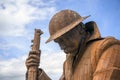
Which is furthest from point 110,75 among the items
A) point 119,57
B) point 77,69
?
point 77,69

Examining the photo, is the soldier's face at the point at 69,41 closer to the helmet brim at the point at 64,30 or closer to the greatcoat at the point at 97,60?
the helmet brim at the point at 64,30

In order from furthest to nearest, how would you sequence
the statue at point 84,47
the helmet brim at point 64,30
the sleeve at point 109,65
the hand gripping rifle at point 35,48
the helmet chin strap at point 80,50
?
the hand gripping rifle at point 35,48 → the helmet chin strap at point 80,50 → the helmet brim at point 64,30 → the statue at point 84,47 → the sleeve at point 109,65

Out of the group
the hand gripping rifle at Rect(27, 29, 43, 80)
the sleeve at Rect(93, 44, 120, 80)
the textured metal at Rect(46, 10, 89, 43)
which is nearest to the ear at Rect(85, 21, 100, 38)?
the textured metal at Rect(46, 10, 89, 43)

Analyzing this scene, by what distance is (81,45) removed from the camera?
29.5 ft

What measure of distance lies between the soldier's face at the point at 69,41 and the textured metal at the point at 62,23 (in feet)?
0.46

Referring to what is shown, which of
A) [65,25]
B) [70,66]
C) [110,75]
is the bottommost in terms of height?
[110,75]

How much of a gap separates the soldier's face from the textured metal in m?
0.14

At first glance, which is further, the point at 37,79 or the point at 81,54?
the point at 37,79

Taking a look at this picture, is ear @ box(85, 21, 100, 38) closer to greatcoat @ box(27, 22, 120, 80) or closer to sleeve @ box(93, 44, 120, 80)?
greatcoat @ box(27, 22, 120, 80)

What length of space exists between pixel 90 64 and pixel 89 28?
3.42 ft

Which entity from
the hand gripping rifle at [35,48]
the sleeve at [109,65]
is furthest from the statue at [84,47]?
the hand gripping rifle at [35,48]

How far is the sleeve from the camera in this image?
8.11 m

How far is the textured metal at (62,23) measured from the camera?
344 inches

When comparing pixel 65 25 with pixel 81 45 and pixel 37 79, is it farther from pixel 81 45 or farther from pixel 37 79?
pixel 37 79
